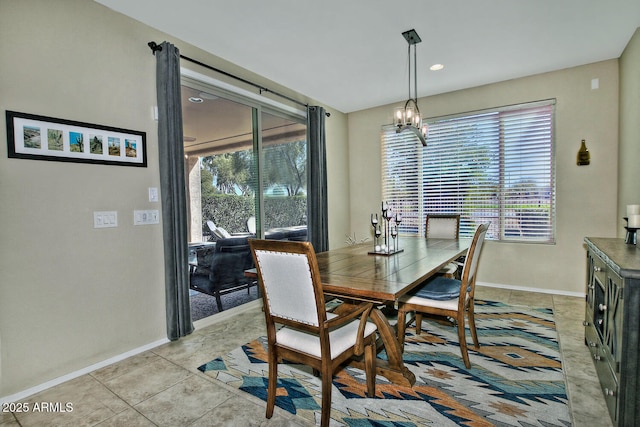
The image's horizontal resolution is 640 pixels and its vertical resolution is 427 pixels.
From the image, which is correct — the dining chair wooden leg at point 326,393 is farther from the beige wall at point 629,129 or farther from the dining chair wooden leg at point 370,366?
the beige wall at point 629,129

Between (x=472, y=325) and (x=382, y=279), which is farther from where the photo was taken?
(x=472, y=325)

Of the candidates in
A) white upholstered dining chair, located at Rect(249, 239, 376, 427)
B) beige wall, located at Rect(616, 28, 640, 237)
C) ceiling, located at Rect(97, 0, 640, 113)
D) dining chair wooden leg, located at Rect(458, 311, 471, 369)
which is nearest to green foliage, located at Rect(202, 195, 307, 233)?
ceiling, located at Rect(97, 0, 640, 113)

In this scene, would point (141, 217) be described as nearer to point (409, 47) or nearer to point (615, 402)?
point (409, 47)

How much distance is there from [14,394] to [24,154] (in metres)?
1.52

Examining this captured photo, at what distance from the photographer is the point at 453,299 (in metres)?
2.29

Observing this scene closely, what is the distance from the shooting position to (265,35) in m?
2.91

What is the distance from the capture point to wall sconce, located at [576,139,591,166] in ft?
11.9

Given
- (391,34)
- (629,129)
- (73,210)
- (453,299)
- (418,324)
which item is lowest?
(418,324)

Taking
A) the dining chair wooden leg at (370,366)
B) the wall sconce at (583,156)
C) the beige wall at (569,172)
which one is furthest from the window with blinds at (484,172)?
the dining chair wooden leg at (370,366)

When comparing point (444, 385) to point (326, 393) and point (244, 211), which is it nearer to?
point (326, 393)

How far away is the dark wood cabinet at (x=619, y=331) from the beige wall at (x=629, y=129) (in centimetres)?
147

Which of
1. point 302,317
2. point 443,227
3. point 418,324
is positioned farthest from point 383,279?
point 443,227

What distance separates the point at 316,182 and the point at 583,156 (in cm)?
319

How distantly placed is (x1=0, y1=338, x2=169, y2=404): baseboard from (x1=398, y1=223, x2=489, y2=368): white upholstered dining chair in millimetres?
2085
